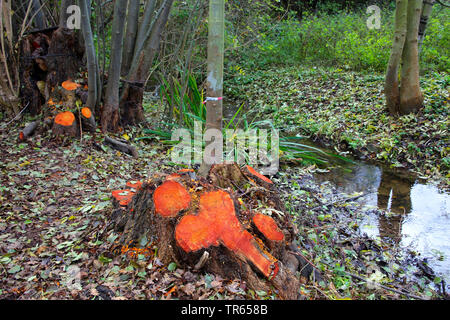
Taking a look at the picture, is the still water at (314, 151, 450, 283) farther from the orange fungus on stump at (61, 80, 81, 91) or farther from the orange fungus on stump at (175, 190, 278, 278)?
the orange fungus on stump at (61, 80, 81, 91)

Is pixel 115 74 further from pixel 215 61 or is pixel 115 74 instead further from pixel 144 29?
pixel 215 61

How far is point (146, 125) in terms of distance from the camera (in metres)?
5.52

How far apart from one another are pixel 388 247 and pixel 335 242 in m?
0.52

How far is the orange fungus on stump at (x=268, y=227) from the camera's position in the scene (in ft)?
7.18

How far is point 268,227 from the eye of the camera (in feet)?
7.29

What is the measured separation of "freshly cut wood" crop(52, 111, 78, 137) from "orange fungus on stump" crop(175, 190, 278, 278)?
3.21 metres

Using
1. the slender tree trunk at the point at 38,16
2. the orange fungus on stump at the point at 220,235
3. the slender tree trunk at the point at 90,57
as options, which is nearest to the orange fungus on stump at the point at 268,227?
the orange fungus on stump at the point at 220,235

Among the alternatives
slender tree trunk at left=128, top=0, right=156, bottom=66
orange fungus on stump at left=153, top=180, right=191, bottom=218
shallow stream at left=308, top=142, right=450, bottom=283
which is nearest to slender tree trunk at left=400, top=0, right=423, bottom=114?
shallow stream at left=308, top=142, right=450, bottom=283

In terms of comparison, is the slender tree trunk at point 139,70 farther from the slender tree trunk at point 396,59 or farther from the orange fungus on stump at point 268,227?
the slender tree trunk at point 396,59

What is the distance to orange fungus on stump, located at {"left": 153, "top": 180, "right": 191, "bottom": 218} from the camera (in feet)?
6.99

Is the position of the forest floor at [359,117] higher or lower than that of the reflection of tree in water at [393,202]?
higher

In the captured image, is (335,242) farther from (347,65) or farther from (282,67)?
(282,67)

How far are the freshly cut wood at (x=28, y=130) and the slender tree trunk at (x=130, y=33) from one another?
1.57 meters

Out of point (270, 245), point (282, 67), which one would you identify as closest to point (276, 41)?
point (282, 67)
